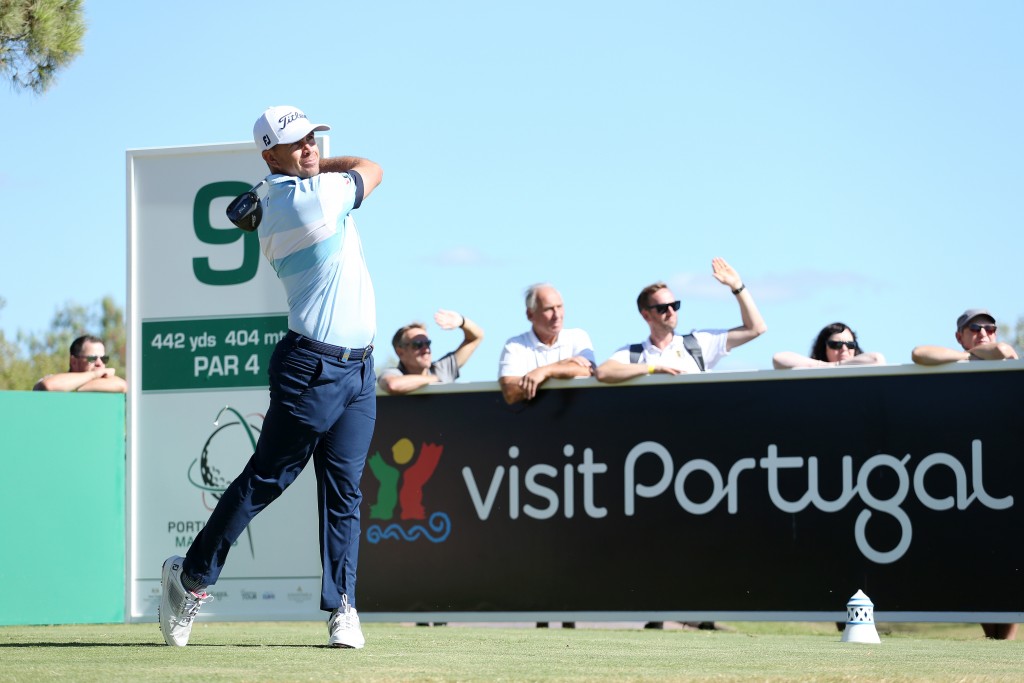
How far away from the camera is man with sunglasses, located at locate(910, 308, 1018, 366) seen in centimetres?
805

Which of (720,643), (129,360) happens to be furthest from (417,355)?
(720,643)

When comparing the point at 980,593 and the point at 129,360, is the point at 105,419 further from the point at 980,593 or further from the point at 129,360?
the point at 980,593

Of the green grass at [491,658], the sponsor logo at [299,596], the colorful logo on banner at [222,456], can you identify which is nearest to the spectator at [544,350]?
the colorful logo on banner at [222,456]

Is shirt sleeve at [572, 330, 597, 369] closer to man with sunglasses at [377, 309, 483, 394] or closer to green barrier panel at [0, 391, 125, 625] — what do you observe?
man with sunglasses at [377, 309, 483, 394]

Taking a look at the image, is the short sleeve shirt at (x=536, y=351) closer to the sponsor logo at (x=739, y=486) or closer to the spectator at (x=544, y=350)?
the spectator at (x=544, y=350)

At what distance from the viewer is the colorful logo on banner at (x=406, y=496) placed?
9.17 metres

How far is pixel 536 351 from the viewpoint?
934 centimetres

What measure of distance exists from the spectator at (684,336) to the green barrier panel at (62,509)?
12.2 ft

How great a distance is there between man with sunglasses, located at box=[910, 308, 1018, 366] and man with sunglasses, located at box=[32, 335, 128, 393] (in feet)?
18.0

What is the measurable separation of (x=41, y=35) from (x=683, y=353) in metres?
6.26

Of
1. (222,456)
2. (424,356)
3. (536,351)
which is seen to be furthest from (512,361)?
(222,456)

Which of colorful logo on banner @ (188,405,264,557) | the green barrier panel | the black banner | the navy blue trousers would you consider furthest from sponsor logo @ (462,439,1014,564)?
the navy blue trousers

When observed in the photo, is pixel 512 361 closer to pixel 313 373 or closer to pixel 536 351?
pixel 536 351

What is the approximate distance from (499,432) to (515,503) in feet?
→ 1.53
